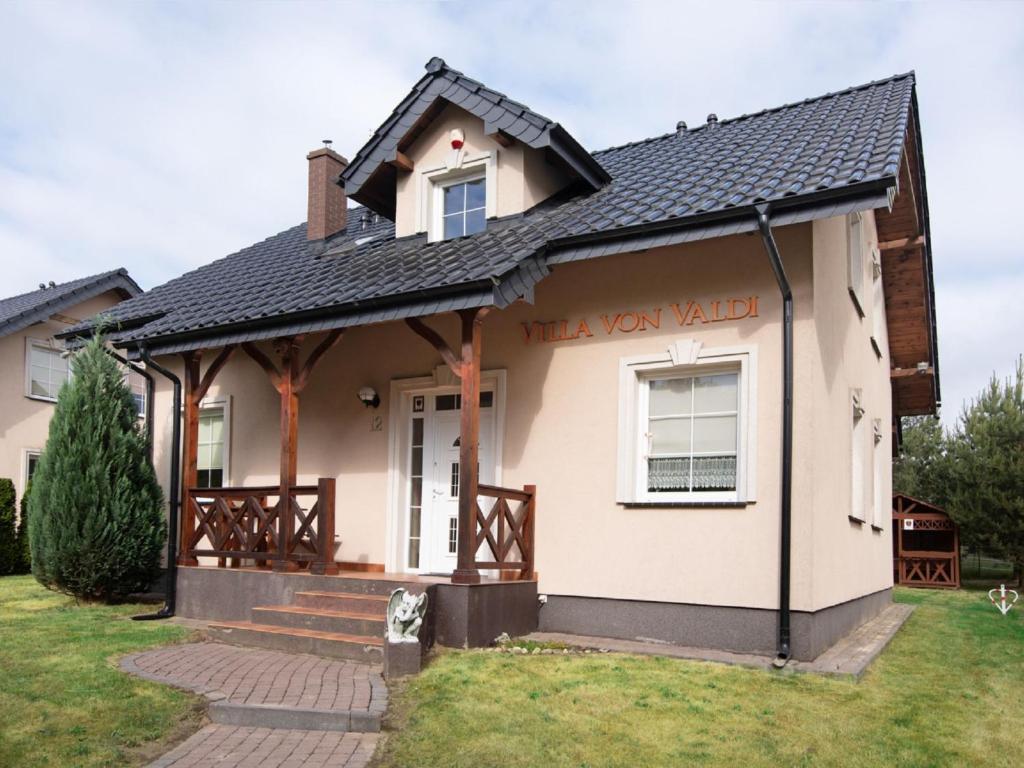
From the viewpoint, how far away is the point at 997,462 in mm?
20281

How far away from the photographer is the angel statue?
23.9 feet

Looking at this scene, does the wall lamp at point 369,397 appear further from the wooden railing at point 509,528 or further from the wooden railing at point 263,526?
the wooden railing at point 509,528

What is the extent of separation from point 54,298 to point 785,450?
60.0 ft

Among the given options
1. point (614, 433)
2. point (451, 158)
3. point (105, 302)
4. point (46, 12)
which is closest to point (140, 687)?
point (614, 433)

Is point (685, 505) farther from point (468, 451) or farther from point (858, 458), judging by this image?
point (858, 458)

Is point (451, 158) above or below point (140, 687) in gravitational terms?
above

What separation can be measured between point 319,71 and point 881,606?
10942 millimetres

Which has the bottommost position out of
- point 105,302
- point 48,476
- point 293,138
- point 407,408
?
point 48,476

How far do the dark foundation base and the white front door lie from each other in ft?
5.75

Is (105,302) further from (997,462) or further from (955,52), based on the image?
(997,462)

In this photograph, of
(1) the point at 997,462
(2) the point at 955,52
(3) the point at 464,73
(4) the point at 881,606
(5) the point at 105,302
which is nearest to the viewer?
(2) the point at 955,52

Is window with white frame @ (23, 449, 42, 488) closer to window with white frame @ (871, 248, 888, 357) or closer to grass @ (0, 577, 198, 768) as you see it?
grass @ (0, 577, 198, 768)

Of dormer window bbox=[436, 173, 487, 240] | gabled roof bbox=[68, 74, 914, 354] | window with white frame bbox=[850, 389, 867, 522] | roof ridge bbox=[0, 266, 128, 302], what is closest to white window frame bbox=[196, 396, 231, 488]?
gabled roof bbox=[68, 74, 914, 354]

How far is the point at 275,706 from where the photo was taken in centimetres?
613
